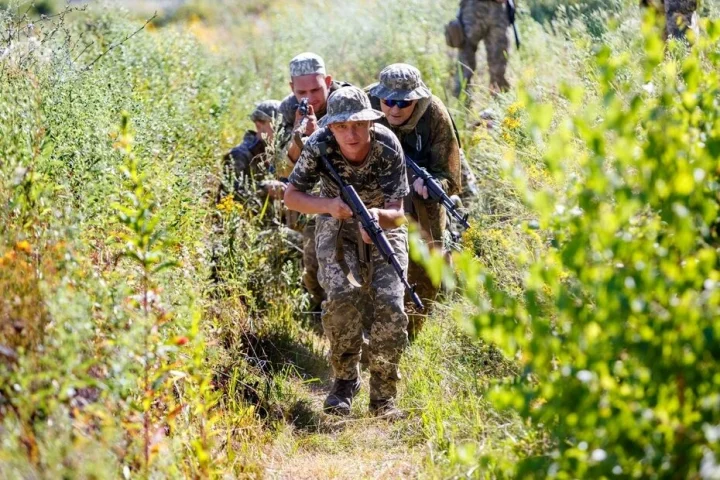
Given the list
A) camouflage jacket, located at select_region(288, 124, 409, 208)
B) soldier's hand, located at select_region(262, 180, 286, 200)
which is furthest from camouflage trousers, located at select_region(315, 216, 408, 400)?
soldier's hand, located at select_region(262, 180, 286, 200)

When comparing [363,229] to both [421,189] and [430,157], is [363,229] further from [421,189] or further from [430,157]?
[430,157]

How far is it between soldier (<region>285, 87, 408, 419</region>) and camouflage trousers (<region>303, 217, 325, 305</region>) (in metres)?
1.30

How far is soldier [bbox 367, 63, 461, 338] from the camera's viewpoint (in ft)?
21.3

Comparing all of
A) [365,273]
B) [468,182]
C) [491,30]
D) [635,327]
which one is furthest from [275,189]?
[635,327]

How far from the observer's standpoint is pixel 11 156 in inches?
165

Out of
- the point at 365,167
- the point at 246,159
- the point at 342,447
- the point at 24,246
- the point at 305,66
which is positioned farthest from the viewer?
the point at 246,159

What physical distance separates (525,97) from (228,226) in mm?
3768

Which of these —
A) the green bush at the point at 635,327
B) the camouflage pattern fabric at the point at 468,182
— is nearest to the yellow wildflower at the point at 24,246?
the green bush at the point at 635,327

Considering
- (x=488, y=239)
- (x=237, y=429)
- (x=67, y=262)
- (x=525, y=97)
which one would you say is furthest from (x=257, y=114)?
(x=525, y=97)

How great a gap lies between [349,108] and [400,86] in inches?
50.0

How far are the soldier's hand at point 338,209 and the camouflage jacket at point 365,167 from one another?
0.22 meters

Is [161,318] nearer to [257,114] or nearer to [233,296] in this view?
[233,296]

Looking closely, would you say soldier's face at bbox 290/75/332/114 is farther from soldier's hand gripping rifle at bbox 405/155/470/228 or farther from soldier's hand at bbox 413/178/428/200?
soldier's hand at bbox 413/178/428/200

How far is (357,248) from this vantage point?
5.66 m
